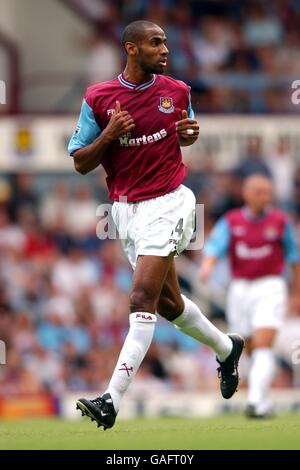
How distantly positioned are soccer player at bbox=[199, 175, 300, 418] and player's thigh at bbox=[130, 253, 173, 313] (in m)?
3.74

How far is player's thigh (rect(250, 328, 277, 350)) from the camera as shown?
516 inches

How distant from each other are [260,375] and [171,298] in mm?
3213

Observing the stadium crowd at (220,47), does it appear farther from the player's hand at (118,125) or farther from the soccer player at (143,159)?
the player's hand at (118,125)

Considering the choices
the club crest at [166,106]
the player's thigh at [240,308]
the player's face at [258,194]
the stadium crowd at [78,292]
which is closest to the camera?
the club crest at [166,106]

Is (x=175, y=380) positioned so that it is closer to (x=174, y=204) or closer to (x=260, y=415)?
(x=260, y=415)

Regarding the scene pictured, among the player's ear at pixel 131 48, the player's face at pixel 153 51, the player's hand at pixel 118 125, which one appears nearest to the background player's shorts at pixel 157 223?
the player's hand at pixel 118 125

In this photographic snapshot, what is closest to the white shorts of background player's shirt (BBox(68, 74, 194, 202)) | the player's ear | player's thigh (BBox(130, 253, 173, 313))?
background player's shirt (BBox(68, 74, 194, 202))

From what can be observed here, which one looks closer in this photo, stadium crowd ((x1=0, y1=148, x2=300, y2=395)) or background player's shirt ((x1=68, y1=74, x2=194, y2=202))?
background player's shirt ((x1=68, y1=74, x2=194, y2=202))

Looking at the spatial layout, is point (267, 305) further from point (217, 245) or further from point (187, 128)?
point (187, 128)

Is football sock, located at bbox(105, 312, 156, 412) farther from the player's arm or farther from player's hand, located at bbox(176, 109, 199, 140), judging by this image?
the player's arm

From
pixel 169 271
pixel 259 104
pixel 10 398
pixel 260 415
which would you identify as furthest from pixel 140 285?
pixel 259 104

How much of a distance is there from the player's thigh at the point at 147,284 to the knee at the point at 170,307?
0.48 m

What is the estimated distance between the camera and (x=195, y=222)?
1002 cm

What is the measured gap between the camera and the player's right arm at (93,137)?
927 cm
